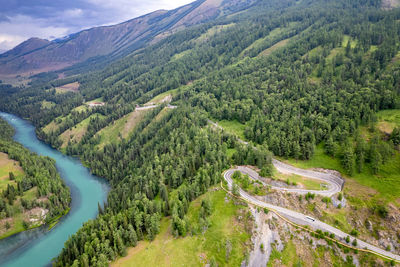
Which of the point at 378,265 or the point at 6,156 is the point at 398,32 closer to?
the point at 378,265

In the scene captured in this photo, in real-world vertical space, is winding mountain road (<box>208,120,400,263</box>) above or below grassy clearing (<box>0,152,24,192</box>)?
below

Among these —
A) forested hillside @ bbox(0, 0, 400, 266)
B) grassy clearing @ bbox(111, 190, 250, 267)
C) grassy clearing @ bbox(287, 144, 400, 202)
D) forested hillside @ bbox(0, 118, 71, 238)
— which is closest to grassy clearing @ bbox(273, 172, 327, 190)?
forested hillside @ bbox(0, 0, 400, 266)

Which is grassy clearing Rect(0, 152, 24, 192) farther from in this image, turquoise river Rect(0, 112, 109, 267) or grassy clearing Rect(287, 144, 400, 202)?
grassy clearing Rect(287, 144, 400, 202)

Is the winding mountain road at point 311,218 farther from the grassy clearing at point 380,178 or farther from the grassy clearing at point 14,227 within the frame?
the grassy clearing at point 14,227

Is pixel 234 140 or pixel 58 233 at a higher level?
pixel 234 140

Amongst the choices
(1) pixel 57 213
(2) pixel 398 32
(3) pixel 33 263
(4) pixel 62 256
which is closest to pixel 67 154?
(1) pixel 57 213

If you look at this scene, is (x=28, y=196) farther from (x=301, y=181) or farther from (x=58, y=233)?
(x=301, y=181)

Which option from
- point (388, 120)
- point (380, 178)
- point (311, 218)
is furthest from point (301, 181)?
point (388, 120)
